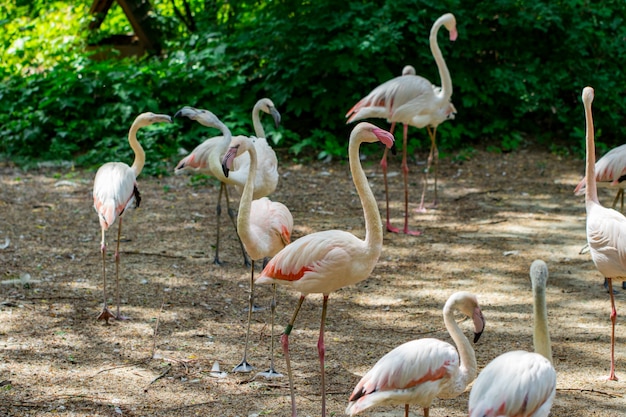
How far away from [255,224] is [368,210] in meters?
1.06

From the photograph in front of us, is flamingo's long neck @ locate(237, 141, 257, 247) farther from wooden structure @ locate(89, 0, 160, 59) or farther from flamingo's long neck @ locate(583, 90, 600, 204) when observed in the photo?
wooden structure @ locate(89, 0, 160, 59)

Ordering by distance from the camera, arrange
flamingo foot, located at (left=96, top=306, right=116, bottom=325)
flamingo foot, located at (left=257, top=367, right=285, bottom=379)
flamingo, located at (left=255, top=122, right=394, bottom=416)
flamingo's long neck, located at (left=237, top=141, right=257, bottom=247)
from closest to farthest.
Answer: flamingo, located at (left=255, top=122, right=394, bottom=416) → flamingo's long neck, located at (left=237, top=141, right=257, bottom=247) → flamingo foot, located at (left=257, top=367, right=285, bottom=379) → flamingo foot, located at (left=96, top=306, right=116, bottom=325)

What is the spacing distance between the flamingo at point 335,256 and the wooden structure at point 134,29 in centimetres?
937

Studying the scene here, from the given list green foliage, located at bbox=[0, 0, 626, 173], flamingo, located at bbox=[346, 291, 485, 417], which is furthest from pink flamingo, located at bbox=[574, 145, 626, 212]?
green foliage, located at bbox=[0, 0, 626, 173]

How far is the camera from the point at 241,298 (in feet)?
19.6

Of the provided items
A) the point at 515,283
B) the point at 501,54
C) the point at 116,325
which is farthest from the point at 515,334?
the point at 501,54

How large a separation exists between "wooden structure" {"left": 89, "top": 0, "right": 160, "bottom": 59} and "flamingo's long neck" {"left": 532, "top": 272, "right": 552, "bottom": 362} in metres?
10.4

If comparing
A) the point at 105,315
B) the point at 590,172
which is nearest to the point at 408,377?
the point at 590,172

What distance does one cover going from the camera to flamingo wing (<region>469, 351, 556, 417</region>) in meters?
3.10

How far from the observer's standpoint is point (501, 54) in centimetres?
1101

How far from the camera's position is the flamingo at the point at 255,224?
4.47m

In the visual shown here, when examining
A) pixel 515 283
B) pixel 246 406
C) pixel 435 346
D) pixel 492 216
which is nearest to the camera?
pixel 435 346

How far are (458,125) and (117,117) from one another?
471cm

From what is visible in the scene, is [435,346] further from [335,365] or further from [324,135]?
[324,135]
